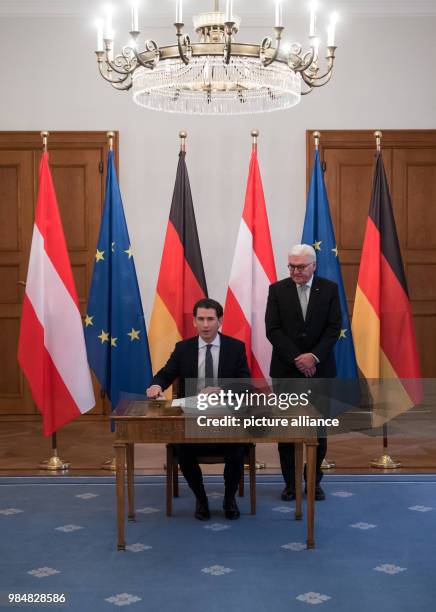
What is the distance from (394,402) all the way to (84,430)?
2.81 m

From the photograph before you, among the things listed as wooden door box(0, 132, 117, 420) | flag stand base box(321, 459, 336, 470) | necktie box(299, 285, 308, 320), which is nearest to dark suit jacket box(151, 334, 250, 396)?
necktie box(299, 285, 308, 320)

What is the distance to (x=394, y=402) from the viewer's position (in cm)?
692

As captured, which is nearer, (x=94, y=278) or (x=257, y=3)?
(x=94, y=278)

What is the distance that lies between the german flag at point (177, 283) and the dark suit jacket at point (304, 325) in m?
1.18

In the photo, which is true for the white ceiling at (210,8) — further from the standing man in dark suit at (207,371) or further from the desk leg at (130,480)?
the desk leg at (130,480)

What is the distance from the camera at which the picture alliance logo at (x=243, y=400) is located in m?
4.66

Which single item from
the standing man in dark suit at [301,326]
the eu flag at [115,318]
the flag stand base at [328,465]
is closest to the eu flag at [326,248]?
the flag stand base at [328,465]

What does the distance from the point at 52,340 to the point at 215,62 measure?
2797 millimetres

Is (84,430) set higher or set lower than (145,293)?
lower

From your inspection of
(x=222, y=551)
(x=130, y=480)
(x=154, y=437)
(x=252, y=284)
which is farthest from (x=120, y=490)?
(x=252, y=284)

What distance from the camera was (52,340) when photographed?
21.2 ft

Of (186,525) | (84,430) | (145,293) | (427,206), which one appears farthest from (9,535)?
(427,206)

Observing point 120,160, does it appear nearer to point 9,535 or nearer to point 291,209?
point 291,209

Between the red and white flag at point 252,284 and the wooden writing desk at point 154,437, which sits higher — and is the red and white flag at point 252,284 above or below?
above
